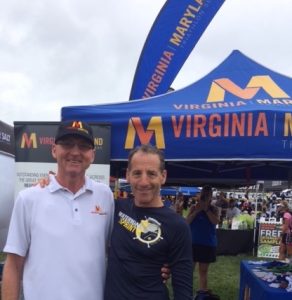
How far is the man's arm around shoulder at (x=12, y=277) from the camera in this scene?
6.65ft

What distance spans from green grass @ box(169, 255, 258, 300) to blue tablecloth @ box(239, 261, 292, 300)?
6.92ft

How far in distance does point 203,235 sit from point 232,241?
5642 millimetres

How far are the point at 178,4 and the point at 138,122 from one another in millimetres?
2098

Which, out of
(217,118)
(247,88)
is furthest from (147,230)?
(247,88)

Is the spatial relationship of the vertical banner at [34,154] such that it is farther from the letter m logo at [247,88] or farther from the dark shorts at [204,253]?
the dark shorts at [204,253]

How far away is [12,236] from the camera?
2.04m

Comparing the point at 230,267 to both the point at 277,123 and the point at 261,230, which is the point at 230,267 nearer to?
the point at 261,230

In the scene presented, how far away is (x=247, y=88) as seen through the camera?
3.92m

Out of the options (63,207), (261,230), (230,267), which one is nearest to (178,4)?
(63,207)

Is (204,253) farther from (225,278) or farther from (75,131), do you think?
(75,131)

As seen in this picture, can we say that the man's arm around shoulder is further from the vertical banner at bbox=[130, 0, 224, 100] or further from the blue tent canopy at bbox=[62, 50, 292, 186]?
the vertical banner at bbox=[130, 0, 224, 100]

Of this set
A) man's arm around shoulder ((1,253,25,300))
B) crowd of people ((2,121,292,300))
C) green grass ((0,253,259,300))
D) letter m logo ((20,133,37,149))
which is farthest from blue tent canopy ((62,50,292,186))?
green grass ((0,253,259,300))

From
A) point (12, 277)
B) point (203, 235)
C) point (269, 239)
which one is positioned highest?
point (12, 277)

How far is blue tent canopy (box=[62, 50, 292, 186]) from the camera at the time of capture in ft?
11.3
